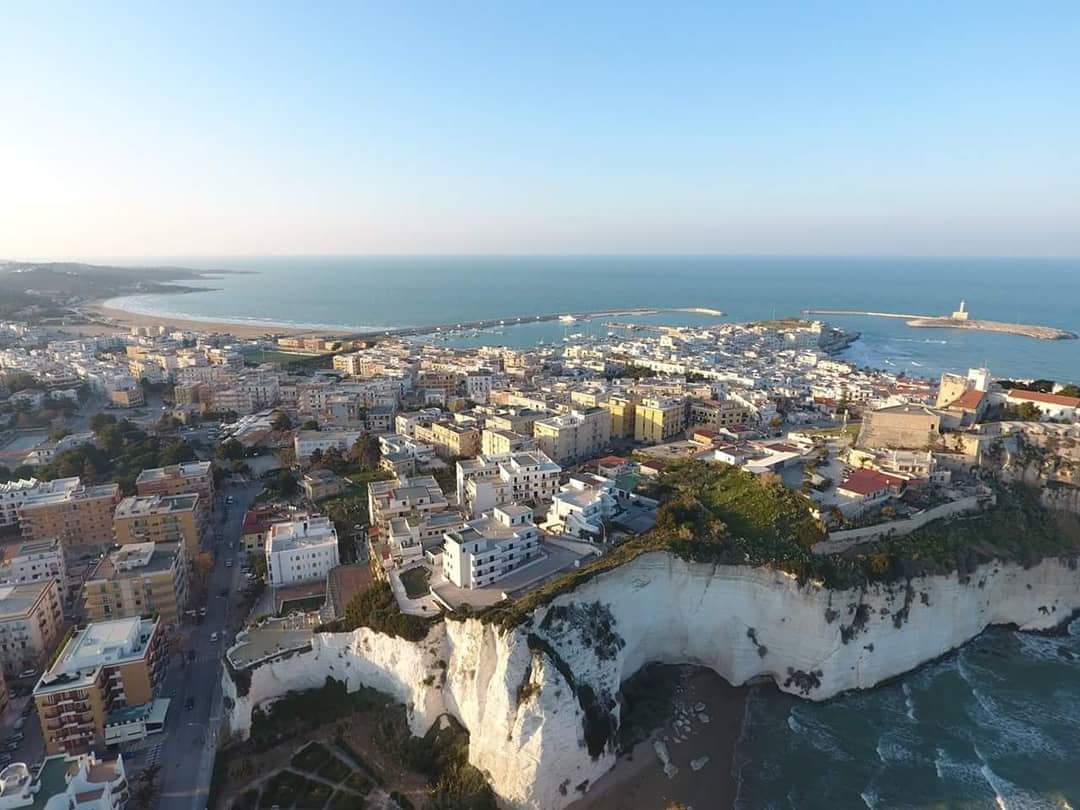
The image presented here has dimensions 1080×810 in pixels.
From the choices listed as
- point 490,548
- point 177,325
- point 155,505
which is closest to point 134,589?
point 155,505

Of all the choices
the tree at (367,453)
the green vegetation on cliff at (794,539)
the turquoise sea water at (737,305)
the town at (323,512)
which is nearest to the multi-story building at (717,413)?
the town at (323,512)

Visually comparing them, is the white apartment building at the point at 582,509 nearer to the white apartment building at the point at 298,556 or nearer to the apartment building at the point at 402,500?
the apartment building at the point at 402,500

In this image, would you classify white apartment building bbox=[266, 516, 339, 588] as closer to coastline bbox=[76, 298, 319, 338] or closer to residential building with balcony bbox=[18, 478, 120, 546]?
residential building with balcony bbox=[18, 478, 120, 546]

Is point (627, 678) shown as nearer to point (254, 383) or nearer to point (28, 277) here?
point (254, 383)

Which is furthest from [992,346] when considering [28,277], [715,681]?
[28,277]

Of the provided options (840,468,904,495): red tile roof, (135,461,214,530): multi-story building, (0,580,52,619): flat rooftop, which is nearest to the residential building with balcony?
(135,461,214,530): multi-story building

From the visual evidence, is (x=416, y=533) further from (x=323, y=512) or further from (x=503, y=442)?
(x=503, y=442)
